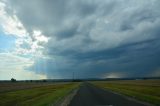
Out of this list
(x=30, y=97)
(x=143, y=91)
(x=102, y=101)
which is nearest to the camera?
(x=102, y=101)

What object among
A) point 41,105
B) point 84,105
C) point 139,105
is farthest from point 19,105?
point 139,105

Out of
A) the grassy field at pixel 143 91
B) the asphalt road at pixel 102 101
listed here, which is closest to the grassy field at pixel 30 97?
→ the asphalt road at pixel 102 101

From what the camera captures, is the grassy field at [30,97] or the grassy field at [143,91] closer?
the grassy field at [143,91]

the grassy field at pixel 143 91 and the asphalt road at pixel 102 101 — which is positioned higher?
the grassy field at pixel 143 91

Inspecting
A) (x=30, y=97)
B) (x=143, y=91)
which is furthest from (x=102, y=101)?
(x=143, y=91)

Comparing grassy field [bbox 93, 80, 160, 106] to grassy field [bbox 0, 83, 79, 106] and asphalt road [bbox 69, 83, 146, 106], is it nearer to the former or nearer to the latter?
asphalt road [bbox 69, 83, 146, 106]

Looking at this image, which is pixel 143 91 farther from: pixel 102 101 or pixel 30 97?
pixel 102 101

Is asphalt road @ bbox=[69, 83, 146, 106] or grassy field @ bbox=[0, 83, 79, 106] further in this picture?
grassy field @ bbox=[0, 83, 79, 106]

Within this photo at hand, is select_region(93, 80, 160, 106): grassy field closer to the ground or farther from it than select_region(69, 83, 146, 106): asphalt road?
farther from it

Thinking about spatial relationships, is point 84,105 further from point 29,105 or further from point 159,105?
point 29,105

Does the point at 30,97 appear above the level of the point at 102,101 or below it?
above

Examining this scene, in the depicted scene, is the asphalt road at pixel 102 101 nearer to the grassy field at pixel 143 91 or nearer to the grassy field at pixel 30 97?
the grassy field at pixel 143 91

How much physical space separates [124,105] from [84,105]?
373 cm

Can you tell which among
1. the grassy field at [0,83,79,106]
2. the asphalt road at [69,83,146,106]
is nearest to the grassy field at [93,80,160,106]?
the asphalt road at [69,83,146,106]
